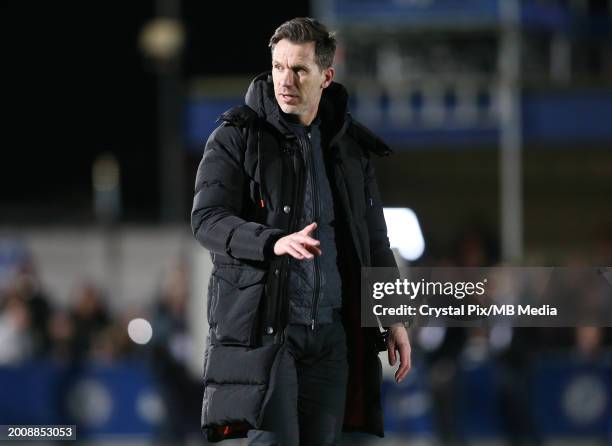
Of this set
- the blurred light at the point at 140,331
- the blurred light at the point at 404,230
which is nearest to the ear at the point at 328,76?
the blurred light at the point at 404,230

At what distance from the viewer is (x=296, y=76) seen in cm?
411

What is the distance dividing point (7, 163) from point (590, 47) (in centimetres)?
2424

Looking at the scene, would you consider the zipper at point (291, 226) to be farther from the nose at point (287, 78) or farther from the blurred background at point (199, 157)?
the blurred background at point (199, 157)

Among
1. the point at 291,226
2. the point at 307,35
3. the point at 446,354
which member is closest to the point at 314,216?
the point at 291,226

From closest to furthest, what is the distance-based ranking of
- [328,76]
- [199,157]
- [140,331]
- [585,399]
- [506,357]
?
[328,76] → [506,357] → [585,399] → [140,331] → [199,157]

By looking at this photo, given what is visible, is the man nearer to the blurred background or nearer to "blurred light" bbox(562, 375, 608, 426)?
→ the blurred background

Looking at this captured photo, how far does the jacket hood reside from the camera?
4145 millimetres

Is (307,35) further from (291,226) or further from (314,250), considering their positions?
(314,250)

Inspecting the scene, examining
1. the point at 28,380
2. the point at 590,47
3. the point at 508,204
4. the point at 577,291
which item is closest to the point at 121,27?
the point at 590,47

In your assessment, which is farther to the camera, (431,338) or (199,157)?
(199,157)

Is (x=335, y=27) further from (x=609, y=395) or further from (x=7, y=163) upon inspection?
(x=7, y=163)

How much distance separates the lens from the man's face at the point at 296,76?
4.08 metres

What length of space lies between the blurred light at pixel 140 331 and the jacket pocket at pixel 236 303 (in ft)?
22.6

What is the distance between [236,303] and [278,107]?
0.56 m
